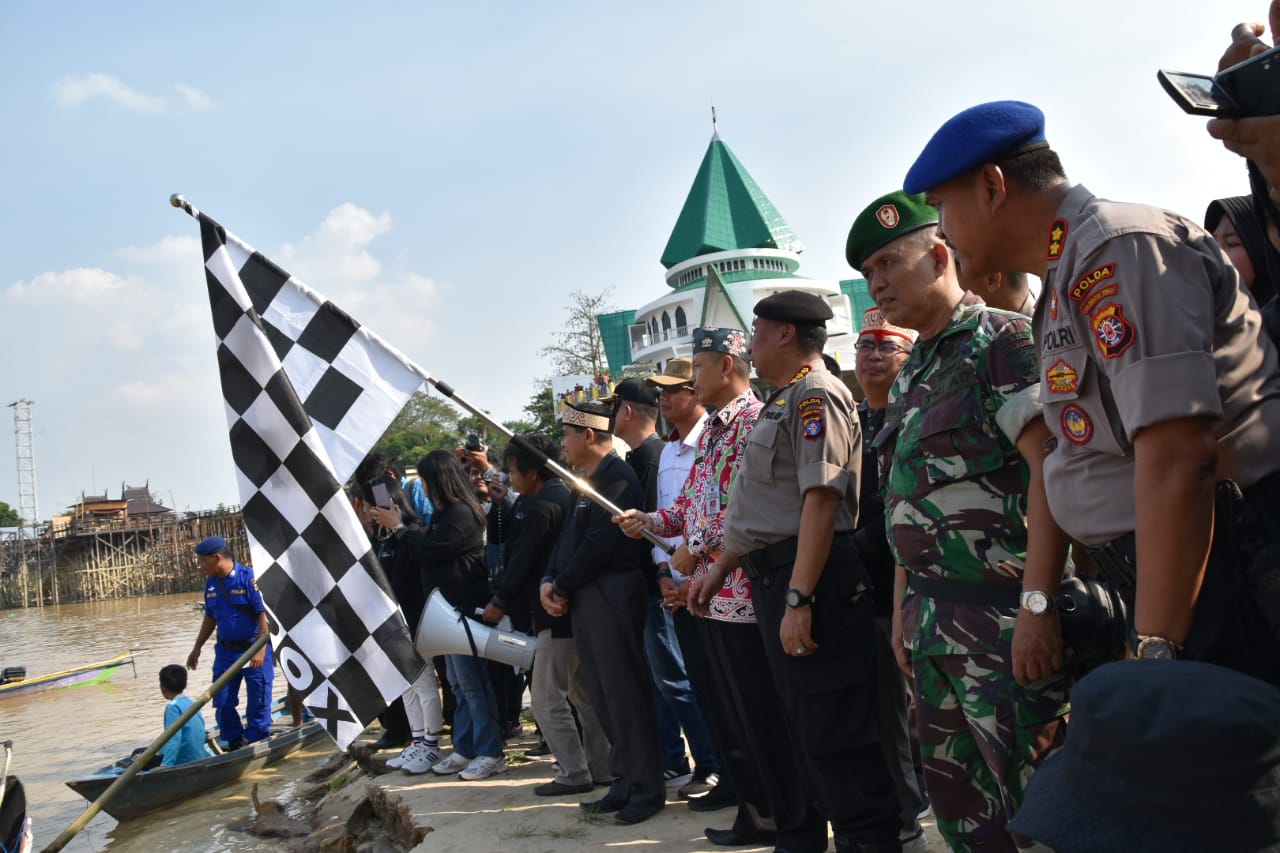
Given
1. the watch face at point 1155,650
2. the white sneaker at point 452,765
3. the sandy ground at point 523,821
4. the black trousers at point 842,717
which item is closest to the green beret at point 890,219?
the black trousers at point 842,717

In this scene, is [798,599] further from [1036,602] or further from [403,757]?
[403,757]

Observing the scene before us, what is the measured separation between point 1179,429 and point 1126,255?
12.9 inches

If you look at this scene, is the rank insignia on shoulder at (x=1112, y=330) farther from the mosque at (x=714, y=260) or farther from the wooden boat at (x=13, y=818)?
the mosque at (x=714, y=260)

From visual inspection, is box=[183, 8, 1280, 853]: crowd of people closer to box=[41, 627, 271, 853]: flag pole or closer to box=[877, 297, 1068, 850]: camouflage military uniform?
box=[877, 297, 1068, 850]: camouflage military uniform

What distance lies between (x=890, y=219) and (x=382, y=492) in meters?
5.00

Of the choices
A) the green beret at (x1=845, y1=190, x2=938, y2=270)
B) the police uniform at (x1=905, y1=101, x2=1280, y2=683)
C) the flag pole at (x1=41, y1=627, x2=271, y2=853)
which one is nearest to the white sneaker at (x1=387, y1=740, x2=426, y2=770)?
the flag pole at (x1=41, y1=627, x2=271, y2=853)

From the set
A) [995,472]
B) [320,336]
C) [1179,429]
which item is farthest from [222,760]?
[1179,429]

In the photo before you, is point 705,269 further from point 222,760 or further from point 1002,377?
point 1002,377

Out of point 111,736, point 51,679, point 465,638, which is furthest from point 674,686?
point 51,679

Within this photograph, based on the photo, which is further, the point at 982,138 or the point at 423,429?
the point at 423,429

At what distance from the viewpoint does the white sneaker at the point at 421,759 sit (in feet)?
20.5

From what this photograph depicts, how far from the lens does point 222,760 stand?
7.82 m

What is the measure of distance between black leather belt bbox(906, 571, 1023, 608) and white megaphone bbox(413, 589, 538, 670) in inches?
136

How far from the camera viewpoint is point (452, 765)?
613cm
